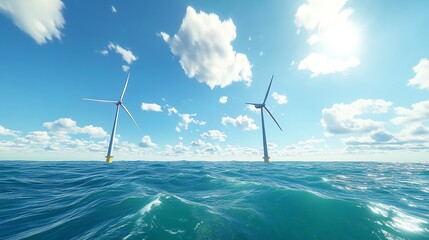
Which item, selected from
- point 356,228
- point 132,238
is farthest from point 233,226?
point 356,228

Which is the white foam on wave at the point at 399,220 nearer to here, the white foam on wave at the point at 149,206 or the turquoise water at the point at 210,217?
the turquoise water at the point at 210,217

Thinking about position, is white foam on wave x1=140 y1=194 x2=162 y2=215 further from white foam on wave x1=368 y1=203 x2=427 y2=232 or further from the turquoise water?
white foam on wave x1=368 y1=203 x2=427 y2=232

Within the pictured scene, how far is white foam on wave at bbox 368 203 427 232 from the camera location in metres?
10.2

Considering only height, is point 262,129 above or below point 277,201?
above

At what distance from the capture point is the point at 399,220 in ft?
36.1

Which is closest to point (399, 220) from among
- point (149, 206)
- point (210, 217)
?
point (210, 217)

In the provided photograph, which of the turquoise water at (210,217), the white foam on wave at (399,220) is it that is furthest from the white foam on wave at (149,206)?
the white foam on wave at (399,220)

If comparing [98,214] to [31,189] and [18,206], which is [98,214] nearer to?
[18,206]

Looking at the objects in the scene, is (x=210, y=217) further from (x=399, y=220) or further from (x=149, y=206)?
(x=399, y=220)

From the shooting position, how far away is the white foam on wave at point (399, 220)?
33.3 feet

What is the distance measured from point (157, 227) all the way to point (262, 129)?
73.1 m

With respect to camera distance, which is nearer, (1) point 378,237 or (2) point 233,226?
(1) point 378,237

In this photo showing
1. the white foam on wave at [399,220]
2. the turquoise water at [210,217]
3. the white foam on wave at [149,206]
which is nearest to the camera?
the turquoise water at [210,217]

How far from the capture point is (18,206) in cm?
1388
